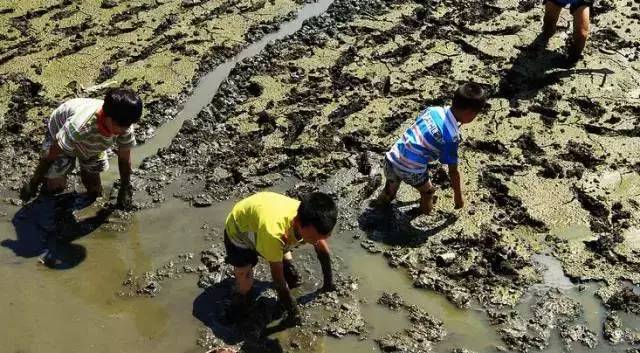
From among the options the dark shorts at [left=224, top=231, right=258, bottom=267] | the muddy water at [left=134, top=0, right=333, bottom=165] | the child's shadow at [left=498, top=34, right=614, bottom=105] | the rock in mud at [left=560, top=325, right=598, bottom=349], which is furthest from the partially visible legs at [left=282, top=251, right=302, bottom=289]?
the child's shadow at [left=498, top=34, right=614, bottom=105]

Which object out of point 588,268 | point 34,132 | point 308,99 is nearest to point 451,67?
point 308,99

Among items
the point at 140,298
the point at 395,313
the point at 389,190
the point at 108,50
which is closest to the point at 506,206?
the point at 389,190

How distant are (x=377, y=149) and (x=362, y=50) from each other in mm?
1704

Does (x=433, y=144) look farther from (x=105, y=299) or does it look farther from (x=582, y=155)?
(x=105, y=299)

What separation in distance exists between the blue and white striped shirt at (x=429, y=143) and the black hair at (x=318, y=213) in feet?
4.70

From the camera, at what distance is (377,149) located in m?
5.92

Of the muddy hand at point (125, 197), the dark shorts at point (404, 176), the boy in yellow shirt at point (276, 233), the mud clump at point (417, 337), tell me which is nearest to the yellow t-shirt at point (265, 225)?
the boy in yellow shirt at point (276, 233)

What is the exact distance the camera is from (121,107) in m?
4.58

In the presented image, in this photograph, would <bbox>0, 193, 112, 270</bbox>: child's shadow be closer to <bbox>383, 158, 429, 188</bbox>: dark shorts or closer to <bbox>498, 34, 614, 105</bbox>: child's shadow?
<bbox>383, 158, 429, 188</bbox>: dark shorts

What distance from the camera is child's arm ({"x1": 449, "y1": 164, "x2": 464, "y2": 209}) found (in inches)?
191

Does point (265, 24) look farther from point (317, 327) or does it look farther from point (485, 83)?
point (317, 327)

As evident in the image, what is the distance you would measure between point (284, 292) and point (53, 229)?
215 cm

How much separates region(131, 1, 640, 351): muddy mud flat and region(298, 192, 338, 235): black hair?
115 cm

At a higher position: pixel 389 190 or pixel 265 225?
pixel 265 225
